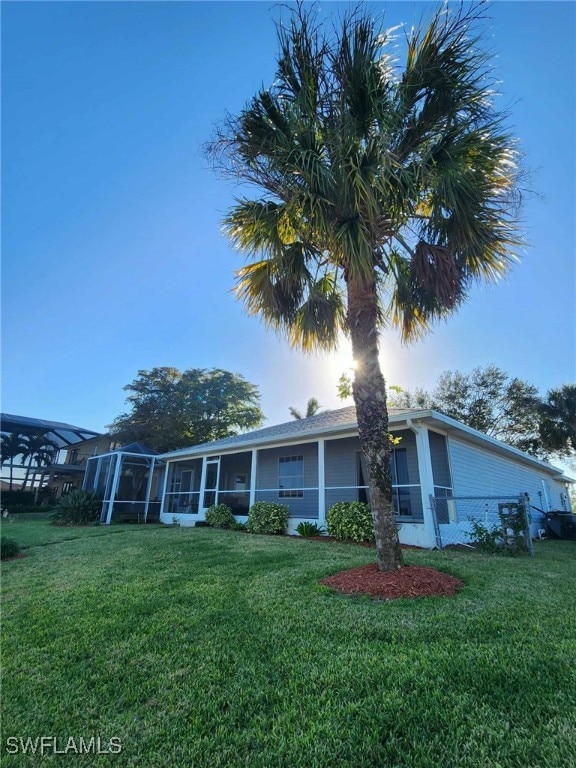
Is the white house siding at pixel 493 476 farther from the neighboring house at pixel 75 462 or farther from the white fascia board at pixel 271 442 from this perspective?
the neighboring house at pixel 75 462

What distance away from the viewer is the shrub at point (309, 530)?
33.0ft

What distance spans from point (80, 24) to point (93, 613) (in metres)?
9.72

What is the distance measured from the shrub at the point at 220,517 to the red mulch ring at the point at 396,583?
8.67m

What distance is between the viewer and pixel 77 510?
15.4 meters

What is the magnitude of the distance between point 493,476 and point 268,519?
8067 millimetres

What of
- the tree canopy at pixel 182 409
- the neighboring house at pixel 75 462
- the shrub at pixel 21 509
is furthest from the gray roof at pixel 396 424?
the neighboring house at pixel 75 462

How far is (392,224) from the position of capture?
5391 millimetres

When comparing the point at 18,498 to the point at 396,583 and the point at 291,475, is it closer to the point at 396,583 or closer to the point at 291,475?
the point at 291,475

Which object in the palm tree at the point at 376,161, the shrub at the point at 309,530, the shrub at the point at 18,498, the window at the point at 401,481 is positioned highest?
the palm tree at the point at 376,161

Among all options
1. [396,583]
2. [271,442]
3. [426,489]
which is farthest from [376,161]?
[271,442]

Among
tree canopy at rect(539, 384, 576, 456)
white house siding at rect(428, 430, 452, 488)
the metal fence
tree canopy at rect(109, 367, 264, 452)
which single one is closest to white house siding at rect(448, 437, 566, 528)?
white house siding at rect(428, 430, 452, 488)

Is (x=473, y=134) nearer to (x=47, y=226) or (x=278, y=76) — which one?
(x=278, y=76)

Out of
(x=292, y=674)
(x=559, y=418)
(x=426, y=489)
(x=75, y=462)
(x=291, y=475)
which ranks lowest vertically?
(x=292, y=674)

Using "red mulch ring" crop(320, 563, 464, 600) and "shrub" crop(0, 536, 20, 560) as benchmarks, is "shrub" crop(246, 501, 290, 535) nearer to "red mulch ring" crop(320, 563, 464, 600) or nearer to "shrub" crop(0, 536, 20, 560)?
"shrub" crop(0, 536, 20, 560)
